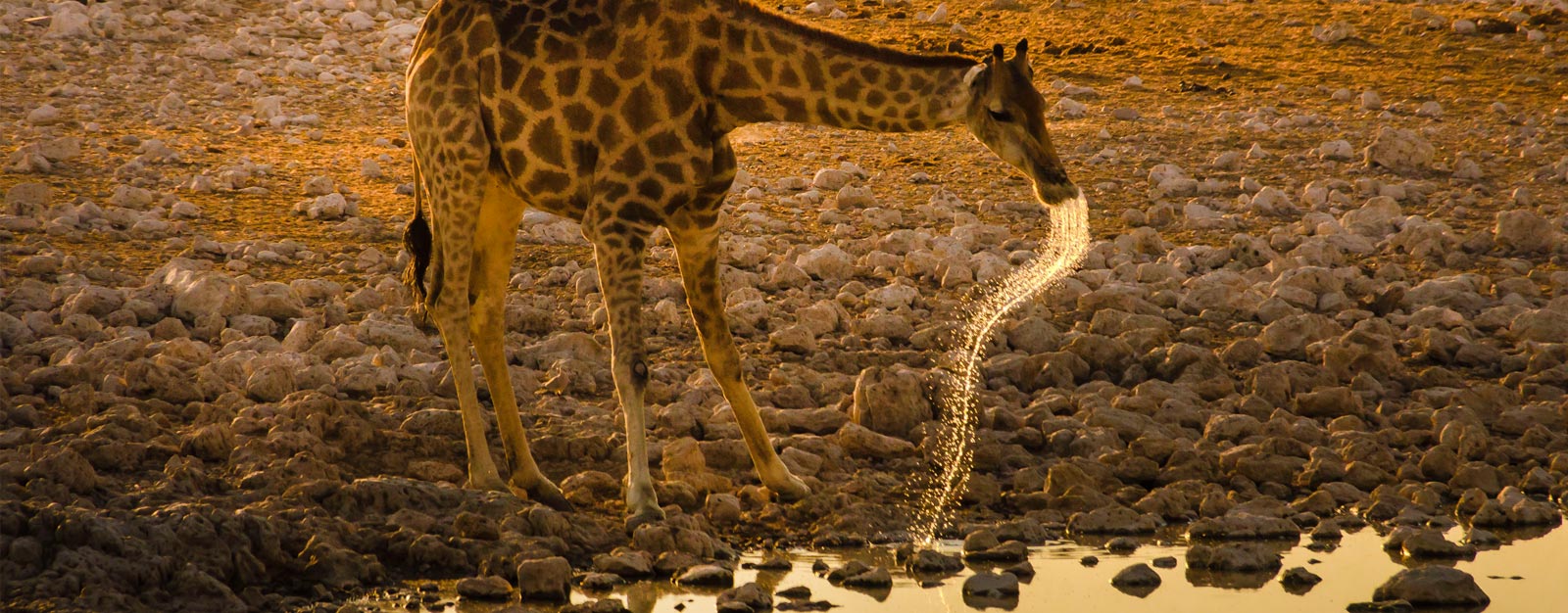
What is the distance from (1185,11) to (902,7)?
91.7 inches

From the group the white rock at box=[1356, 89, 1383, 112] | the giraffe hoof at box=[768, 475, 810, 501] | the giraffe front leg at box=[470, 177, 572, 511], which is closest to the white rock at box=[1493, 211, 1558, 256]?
the white rock at box=[1356, 89, 1383, 112]

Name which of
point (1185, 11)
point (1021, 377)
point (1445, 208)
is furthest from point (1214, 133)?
point (1021, 377)

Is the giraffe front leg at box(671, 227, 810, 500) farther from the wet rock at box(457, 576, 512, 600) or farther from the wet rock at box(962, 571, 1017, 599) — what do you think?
the wet rock at box(457, 576, 512, 600)

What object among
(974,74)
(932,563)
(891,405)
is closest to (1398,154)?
(891,405)

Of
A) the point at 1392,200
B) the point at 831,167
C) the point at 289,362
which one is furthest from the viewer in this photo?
the point at 831,167

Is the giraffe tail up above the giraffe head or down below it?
below

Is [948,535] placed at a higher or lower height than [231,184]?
higher

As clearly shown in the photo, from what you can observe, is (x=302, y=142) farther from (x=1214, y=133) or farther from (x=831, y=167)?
(x=1214, y=133)

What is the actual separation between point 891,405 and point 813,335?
1.14 metres

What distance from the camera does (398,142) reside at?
12273 millimetres

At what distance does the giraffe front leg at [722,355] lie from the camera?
263 inches

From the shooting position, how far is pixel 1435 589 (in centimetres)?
575

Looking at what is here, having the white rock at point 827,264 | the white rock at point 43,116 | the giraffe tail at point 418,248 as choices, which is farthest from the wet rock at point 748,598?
the white rock at point 43,116

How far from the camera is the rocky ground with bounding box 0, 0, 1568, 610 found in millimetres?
6199
